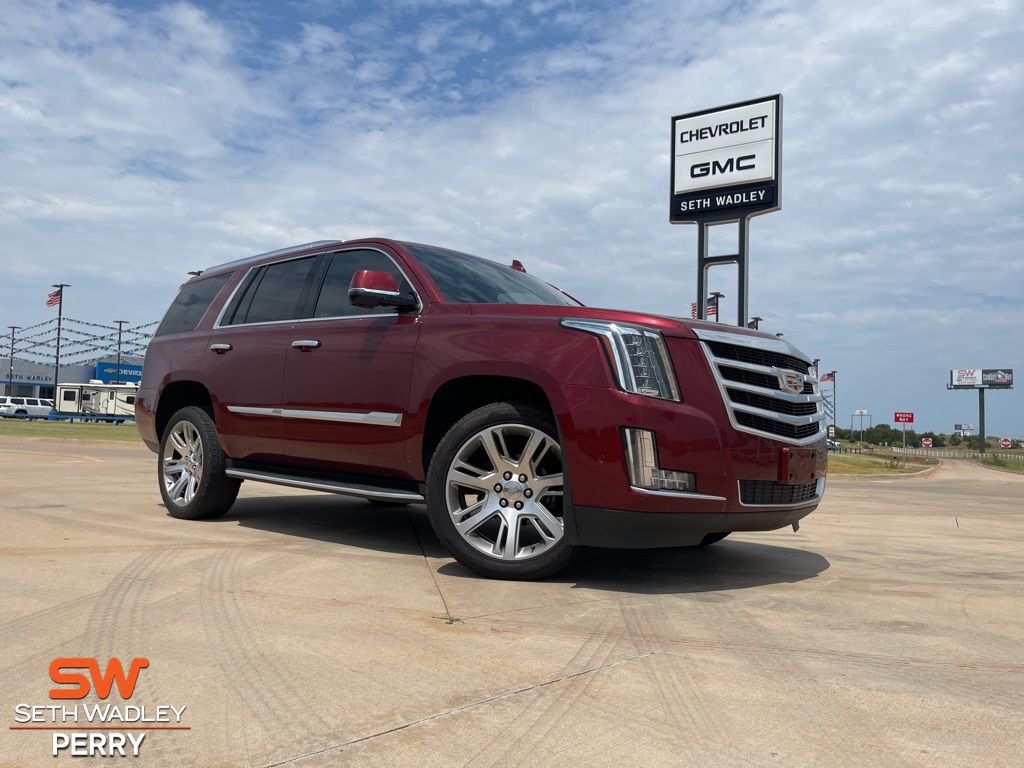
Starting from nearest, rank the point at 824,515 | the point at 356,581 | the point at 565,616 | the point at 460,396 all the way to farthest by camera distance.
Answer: the point at 565,616, the point at 356,581, the point at 460,396, the point at 824,515

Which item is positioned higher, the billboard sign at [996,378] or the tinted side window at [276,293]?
the billboard sign at [996,378]

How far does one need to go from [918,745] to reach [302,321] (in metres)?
4.49

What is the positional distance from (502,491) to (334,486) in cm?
128

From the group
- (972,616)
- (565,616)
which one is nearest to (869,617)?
(972,616)

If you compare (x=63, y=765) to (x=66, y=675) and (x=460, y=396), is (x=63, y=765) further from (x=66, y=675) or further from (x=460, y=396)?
(x=460, y=396)

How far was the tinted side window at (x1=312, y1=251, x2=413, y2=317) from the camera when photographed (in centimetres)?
535

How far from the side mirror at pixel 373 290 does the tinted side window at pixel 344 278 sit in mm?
Answer: 432

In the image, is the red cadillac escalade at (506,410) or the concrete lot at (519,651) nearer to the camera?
the concrete lot at (519,651)

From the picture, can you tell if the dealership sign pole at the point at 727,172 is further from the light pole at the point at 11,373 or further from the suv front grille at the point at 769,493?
the light pole at the point at 11,373

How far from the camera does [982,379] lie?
128000 mm

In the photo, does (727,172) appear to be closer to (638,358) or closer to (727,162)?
(727,162)

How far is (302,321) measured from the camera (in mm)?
5660

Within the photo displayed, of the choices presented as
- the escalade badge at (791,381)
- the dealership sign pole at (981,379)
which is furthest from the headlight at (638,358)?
the dealership sign pole at (981,379)

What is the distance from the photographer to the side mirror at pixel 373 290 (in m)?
4.71
